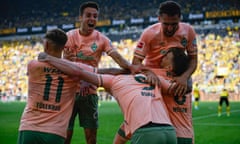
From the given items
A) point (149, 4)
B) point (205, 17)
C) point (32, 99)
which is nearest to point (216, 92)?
point (205, 17)

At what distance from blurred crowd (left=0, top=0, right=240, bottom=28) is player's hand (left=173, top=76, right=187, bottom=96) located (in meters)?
39.2

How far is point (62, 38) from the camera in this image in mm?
3898

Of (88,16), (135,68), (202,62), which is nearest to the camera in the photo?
(135,68)

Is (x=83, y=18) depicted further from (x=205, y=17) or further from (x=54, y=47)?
(x=205, y=17)

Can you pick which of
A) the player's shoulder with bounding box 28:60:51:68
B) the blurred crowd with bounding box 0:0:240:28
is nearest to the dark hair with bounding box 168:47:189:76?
the player's shoulder with bounding box 28:60:51:68

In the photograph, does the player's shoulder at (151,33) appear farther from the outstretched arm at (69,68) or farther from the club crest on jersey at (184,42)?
the outstretched arm at (69,68)

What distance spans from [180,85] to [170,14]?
0.79m

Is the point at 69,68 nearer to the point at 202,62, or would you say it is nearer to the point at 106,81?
the point at 106,81

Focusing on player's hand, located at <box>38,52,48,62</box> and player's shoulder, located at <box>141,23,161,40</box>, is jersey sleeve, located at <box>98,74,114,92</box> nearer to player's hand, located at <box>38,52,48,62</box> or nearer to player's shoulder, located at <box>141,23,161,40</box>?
player's hand, located at <box>38,52,48,62</box>

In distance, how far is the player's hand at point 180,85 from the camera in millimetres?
4054

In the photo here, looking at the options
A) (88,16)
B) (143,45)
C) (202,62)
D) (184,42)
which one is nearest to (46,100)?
(143,45)

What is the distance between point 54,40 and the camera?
3.89m

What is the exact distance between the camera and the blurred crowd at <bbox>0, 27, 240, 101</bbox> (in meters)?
35.5

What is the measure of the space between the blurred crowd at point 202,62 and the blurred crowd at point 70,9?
123 inches
